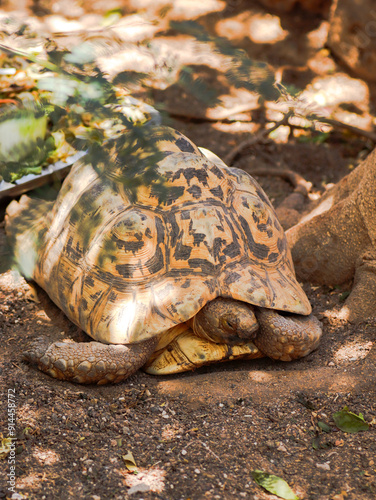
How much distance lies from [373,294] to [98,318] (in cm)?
169

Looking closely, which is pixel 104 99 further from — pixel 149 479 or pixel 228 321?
pixel 228 321

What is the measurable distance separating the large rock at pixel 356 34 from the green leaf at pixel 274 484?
5666 mm

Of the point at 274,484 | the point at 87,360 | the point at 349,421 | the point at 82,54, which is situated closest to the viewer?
the point at 82,54

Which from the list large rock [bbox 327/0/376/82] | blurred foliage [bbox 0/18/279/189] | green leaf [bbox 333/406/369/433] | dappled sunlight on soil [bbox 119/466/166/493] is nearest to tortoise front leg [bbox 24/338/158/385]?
dappled sunlight on soil [bbox 119/466/166/493]

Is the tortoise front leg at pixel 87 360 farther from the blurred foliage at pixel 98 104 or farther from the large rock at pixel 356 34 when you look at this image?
the large rock at pixel 356 34

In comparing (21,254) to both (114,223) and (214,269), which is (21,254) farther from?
(214,269)

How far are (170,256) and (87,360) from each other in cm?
71

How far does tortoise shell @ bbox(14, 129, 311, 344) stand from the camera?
2.72 meters

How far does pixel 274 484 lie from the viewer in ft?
6.77

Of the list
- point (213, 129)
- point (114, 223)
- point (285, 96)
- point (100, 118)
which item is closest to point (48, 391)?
point (114, 223)

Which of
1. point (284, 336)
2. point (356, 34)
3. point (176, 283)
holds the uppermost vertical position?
point (356, 34)

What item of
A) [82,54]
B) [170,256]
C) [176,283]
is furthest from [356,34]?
[82,54]

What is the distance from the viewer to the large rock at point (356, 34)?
6164mm

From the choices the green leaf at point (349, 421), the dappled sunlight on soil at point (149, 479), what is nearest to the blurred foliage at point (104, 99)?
the dappled sunlight on soil at point (149, 479)
